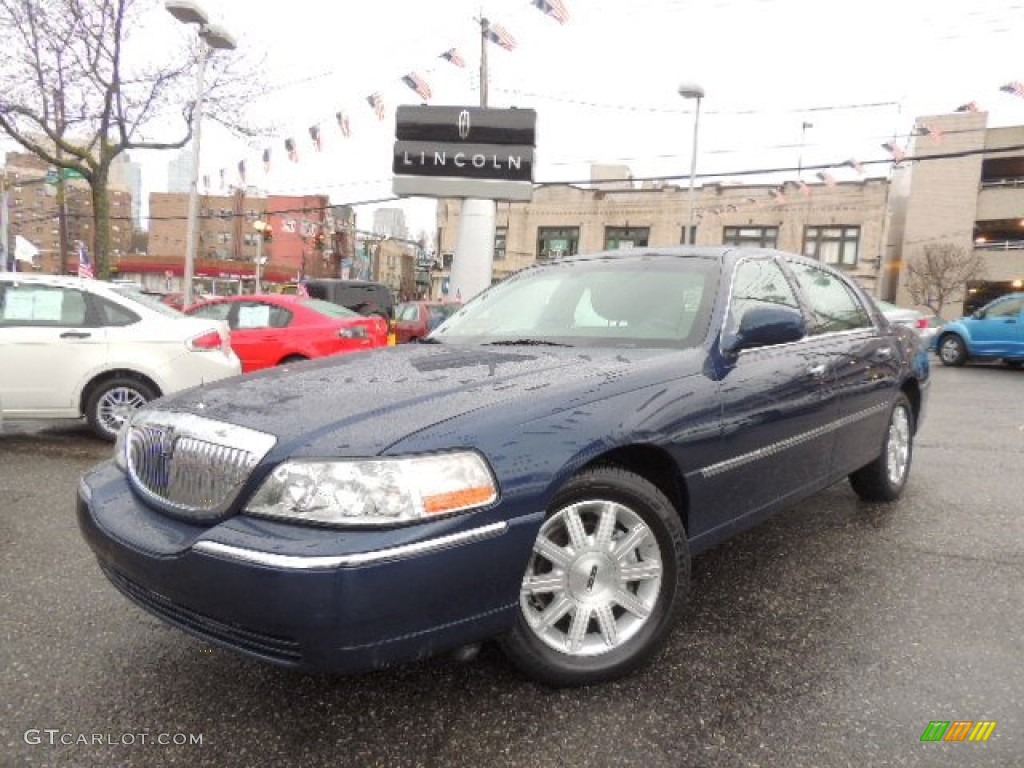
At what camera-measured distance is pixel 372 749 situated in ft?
6.60

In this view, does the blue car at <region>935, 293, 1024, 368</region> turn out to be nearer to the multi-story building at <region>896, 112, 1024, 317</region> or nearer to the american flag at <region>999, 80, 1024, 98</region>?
the american flag at <region>999, 80, 1024, 98</region>

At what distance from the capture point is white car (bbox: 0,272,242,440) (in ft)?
19.6

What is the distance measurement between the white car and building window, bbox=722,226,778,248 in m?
35.8

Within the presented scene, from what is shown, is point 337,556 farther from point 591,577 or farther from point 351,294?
point 351,294

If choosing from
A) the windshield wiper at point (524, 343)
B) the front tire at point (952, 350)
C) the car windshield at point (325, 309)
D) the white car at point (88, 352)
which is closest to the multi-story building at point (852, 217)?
the front tire at point (952, 350)

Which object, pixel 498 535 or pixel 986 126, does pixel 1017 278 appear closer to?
pixel 986 126

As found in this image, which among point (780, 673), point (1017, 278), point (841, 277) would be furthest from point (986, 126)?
point (780, 673)

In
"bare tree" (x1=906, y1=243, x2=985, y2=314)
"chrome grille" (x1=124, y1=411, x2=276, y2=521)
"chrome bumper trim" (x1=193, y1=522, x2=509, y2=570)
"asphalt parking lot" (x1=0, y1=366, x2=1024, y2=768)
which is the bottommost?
"asphalt parking lot" (x1=0, y1=366, x2=1024, y2=768)

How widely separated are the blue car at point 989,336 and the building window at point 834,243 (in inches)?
878

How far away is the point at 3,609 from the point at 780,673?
2.97 meters

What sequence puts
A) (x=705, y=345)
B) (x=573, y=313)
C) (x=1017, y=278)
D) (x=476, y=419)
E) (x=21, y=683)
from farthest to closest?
(x=1017, y=278) < (x=573, y=313) < (x=705, y=345) < (x=21, y=683) < (x=476, y=419)

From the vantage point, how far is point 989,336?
49.0 ft

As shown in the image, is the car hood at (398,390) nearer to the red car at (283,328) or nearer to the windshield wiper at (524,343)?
the windshield wiper at (524,343)

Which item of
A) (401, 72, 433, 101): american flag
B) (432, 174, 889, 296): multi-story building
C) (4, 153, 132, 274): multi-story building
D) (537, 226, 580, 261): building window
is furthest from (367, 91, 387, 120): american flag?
(4, 153, 132, 274): multi-story building
